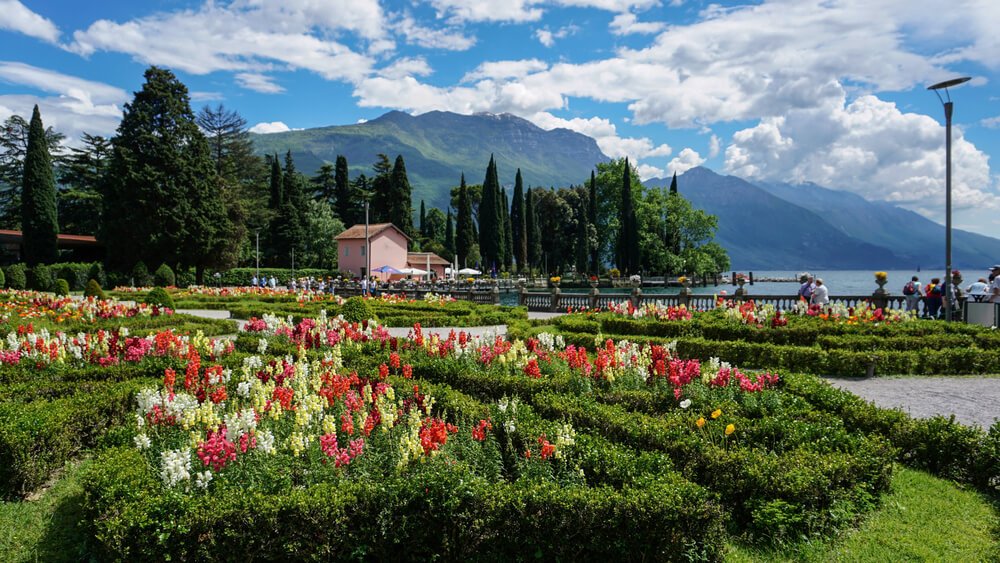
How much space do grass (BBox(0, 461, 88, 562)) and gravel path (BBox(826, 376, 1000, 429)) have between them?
951cm

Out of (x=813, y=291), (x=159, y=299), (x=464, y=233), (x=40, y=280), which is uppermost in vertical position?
(x=464, y=233)

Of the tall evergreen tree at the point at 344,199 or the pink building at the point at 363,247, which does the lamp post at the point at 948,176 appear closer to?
the pink building at the point at 363,247

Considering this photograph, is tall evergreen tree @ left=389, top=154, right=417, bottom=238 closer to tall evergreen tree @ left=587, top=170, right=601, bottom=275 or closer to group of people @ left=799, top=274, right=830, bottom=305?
tall evergreen tree @ left=587, top=170, right=601, bottom=275

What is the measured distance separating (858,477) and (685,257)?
71.2 m

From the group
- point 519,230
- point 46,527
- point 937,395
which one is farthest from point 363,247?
point 46,527

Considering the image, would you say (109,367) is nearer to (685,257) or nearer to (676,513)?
(676,513)

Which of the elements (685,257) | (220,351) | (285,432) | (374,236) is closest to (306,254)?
(374,236)

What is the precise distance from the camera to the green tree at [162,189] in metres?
41.2

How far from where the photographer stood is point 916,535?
4.82 m

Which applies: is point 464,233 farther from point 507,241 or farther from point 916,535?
point 916,535

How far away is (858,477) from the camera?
5.24 m

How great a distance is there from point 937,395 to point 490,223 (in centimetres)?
6009

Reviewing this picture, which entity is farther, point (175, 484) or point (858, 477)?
point (858, 477)

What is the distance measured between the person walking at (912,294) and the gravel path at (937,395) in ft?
26.6
